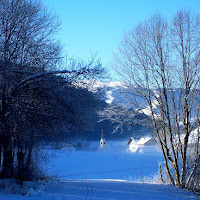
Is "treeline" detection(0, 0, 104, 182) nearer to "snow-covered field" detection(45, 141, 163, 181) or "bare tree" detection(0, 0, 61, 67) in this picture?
"bare tree" detection(0, 0, 61, 67)

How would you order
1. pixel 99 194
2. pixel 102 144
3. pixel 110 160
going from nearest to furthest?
→ pixel 99 194, pixel 110 160, pixel 102 144

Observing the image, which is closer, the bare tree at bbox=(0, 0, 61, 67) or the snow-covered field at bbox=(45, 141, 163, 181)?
the bare tree at bbox=(0, 0, 61, 67)

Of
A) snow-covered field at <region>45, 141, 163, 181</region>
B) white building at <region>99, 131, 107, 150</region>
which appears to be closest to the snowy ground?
snow-covered field at <region>45, 141, 163, 181</region>

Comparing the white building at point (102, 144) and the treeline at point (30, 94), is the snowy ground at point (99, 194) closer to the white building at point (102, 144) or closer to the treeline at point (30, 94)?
the treeline at point (30, 94)

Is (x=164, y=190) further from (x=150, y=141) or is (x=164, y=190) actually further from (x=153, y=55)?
(x=150, y=141)

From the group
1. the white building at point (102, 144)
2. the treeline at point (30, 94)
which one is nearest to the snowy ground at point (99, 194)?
the treeline at point (30, 94)

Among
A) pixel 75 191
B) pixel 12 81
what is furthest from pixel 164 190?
pixel 12 81

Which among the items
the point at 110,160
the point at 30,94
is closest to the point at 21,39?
the point at 30,94

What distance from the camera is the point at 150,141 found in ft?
162

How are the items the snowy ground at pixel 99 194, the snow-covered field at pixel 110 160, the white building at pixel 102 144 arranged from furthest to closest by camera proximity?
the white building at pixel 102 144 < the snow-covered field at pixel 110 160 < the snowy ground at pixel 99 194

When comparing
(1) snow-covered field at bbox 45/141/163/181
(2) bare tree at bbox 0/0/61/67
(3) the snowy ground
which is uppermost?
(2) bare tree at bbox 0/0/61/67

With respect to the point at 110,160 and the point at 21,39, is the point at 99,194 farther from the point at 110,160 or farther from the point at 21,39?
the point at 110,160

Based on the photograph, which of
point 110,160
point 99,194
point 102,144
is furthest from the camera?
point 102,144

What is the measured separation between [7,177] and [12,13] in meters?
6.32
